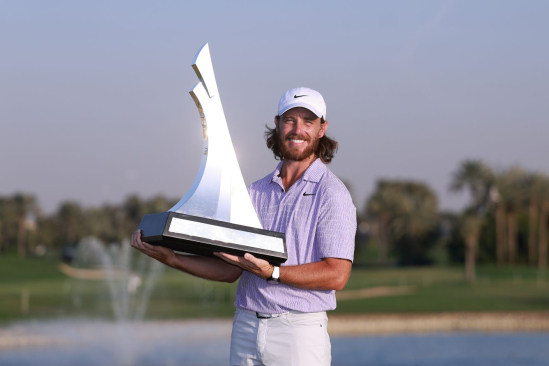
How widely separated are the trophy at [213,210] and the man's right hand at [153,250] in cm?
4

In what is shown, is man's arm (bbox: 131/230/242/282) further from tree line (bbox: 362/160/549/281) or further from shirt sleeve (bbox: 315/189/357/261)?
tree line (bbox: 362/160/549/281)

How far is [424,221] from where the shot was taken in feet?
204

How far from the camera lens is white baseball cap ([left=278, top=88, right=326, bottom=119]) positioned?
3232 millimetres

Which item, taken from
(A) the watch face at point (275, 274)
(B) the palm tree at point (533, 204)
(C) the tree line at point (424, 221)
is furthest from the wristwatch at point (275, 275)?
(B) the palm tree at point (533, 204)

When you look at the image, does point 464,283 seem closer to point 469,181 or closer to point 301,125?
point 469,181

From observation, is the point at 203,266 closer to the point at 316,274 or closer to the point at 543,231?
the point at 316,274

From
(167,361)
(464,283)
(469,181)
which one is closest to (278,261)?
(167,361)

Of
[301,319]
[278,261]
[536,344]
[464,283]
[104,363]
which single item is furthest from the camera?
[464,283]

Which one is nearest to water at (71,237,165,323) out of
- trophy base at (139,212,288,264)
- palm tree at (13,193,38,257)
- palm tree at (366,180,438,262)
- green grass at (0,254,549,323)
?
green grass at (0,254,549,323)

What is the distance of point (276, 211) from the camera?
3242 mm

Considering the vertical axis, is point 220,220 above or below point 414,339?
above

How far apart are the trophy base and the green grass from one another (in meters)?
24.6

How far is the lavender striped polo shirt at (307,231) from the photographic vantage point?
3.13 m

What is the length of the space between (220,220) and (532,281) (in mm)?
42372
